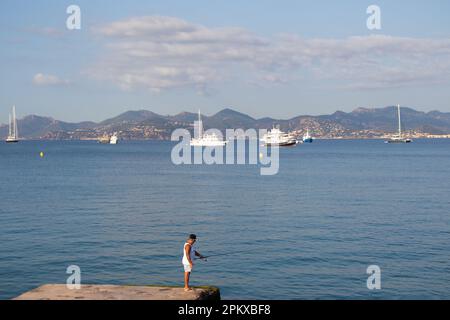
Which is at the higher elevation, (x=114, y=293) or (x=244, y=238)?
(x=114, y=293)

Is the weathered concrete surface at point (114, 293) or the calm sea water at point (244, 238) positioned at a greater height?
the weathered concrete surface at point (114, 293)

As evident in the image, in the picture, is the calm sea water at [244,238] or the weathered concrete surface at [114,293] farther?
the calm sea water at [244,238]

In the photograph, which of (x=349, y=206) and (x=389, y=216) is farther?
(x=349, y=206)

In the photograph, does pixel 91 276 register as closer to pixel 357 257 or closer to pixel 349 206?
pixel 357 257

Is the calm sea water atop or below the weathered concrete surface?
below

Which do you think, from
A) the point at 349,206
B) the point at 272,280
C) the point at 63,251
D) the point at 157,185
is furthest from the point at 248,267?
the point at 157,185

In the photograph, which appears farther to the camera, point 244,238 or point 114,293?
point 244,238

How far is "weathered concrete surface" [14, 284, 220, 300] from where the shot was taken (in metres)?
17.0

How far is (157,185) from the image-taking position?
3127 inches

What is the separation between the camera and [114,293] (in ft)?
57.4

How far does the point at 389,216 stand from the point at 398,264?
56.3ft

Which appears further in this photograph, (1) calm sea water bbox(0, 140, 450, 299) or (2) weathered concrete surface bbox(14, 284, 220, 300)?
(1) calm sea water bbox(0, 140, 450, 299)

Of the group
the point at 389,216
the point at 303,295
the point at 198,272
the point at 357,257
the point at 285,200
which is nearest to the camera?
the point at 303,295

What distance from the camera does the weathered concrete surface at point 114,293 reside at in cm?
1695
